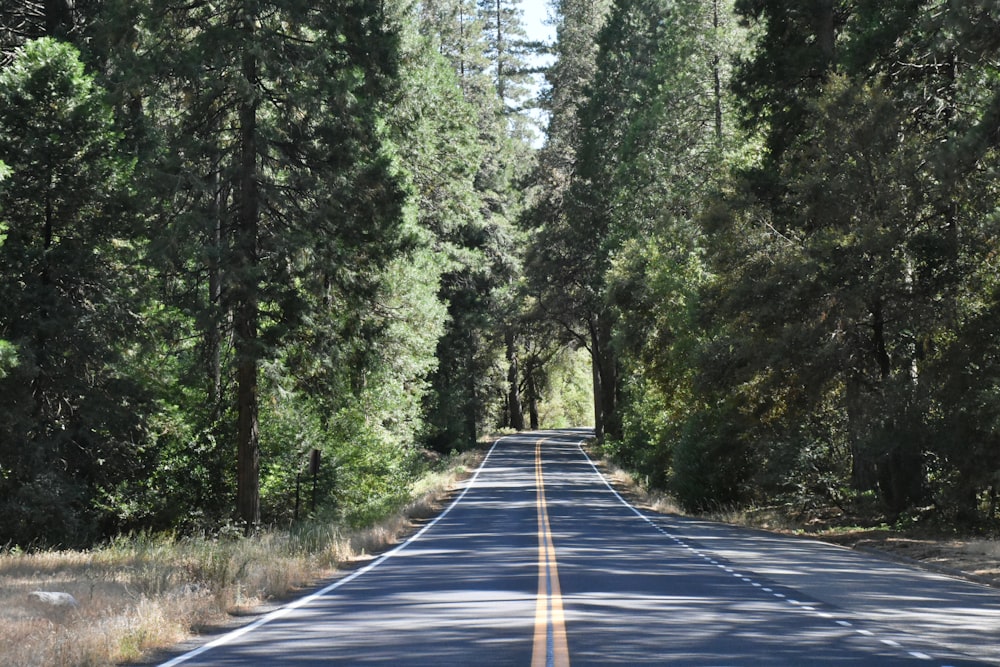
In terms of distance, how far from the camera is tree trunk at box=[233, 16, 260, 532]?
2265cm

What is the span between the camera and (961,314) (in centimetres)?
2328

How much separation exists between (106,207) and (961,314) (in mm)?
20095

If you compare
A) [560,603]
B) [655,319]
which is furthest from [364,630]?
[655,319]

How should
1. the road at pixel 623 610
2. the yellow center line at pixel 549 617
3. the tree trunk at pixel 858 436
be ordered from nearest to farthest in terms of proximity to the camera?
the yellow center line at pixel 549 617
the road at pixel 623 610
the tree trunk at pixel 858 436

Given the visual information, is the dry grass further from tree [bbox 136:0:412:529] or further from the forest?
tree [bbox 136:0:412:529]

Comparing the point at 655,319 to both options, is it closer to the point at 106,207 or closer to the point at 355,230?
the point at 355,230

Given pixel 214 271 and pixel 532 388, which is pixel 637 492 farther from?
pixel 532 388

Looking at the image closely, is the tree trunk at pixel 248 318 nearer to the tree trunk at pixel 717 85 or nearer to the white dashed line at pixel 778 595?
the white dashed line at pixel 778 595

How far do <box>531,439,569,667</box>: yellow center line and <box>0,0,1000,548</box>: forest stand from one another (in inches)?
311

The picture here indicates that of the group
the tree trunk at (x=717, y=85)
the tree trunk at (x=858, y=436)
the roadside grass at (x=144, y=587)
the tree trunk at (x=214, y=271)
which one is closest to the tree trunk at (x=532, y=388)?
the tree trunk at (x=717, y=85)

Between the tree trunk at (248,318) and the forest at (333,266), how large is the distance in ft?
0.18

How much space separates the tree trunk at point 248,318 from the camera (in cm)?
2265

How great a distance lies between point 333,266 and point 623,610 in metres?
13.4

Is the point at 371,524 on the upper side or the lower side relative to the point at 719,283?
lower
